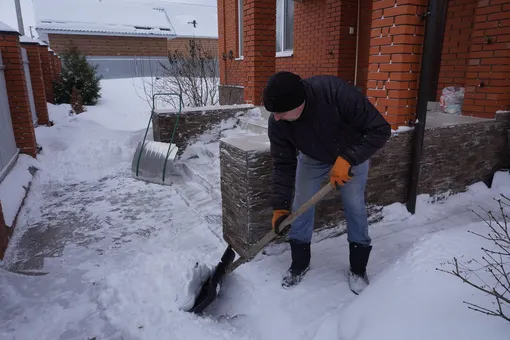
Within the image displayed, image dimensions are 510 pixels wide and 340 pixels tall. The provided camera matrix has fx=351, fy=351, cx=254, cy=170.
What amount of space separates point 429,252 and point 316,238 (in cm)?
118

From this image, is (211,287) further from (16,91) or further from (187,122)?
(16,91)

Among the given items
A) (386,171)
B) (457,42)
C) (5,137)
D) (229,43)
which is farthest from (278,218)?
(229,43)

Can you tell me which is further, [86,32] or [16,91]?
[86,32]

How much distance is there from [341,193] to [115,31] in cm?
2578

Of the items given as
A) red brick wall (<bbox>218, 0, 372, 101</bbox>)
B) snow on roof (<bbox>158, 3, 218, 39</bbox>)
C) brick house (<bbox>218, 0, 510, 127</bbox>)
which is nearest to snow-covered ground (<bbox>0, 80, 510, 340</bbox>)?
brick house (<bbox>218, 0, 510, 127</bbox>)

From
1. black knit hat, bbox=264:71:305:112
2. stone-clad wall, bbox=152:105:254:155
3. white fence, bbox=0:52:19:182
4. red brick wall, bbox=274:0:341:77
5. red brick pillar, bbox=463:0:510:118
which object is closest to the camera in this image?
black knit hat, bbox=264:71:305:112

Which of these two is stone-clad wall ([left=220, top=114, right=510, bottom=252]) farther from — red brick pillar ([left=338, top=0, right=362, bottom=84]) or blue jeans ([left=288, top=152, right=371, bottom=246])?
red brick pillar ([left=338, top=0, right=362, bottom=84])

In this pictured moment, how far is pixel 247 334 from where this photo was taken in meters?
2.28

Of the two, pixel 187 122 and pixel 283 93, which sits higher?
pixel 283 93

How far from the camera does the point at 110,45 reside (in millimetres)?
24438

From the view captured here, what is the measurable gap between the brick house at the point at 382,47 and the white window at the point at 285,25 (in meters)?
0.02

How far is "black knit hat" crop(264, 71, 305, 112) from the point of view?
2021 millimetres

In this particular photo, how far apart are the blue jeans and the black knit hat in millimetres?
593

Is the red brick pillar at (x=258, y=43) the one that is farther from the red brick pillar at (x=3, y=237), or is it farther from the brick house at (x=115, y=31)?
the brick house at (x=115, y=31)
